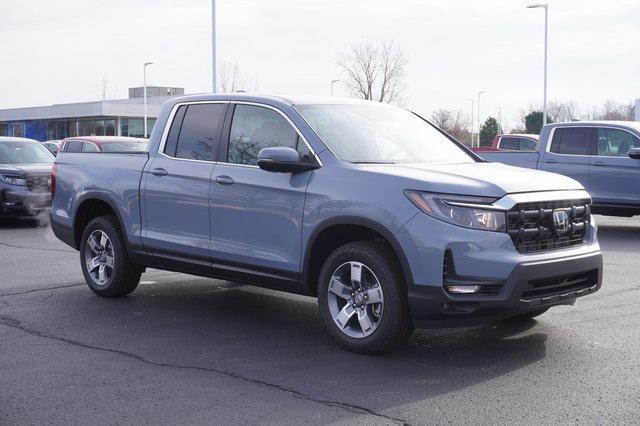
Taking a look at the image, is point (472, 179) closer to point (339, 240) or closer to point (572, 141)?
point (339, 240)

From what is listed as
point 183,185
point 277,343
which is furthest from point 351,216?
point 183,185

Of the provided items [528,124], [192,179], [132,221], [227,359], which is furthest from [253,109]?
[528,124]

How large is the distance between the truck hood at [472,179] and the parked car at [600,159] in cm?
877

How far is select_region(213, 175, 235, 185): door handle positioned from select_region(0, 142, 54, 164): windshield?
10998 mm

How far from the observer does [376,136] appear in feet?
22.5

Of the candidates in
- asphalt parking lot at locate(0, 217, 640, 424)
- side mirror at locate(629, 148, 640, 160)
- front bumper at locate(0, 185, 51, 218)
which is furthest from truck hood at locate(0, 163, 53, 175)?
side mirror at locate(629, 148, 640, 160)

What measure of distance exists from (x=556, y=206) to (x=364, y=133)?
1640 mm

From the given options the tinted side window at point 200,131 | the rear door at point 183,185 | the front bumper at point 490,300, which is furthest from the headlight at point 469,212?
the tinted side window at point 200,131

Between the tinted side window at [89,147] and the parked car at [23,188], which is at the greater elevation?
the tinted side window at [89,147]

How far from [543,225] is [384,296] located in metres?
1.20

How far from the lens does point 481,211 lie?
18.6ft

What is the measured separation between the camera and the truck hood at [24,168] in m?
15.9

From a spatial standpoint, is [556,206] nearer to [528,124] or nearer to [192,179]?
[192,179]

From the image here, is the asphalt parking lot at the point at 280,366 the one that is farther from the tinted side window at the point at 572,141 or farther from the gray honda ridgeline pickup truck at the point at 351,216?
the tinted side window at the point at 572,141
